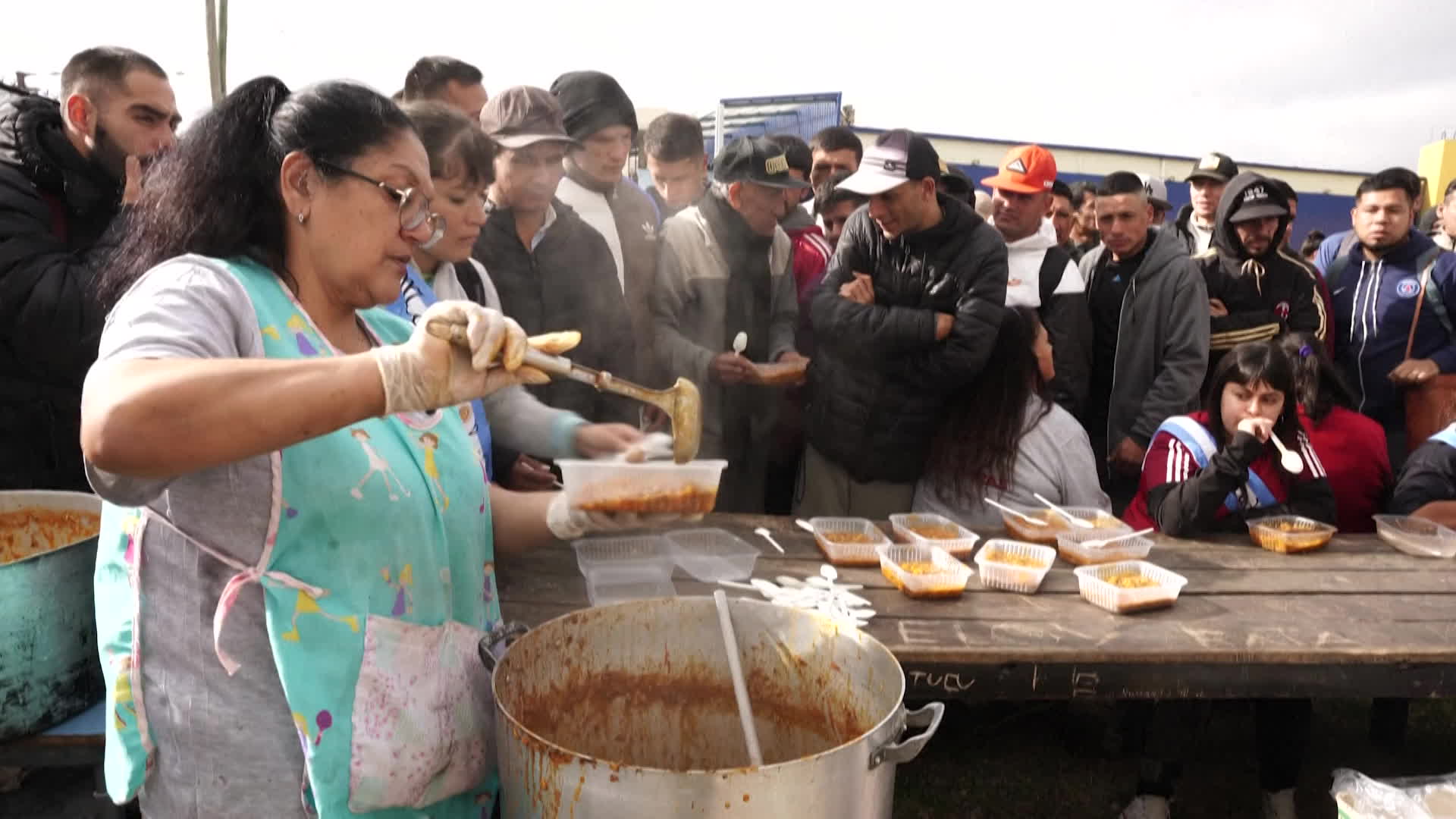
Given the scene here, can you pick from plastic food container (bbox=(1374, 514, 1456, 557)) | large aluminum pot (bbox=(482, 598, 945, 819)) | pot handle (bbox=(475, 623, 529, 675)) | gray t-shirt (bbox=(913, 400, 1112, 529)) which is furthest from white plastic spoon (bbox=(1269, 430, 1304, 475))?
pot handle (bbox=(475, 623, 529, 675))

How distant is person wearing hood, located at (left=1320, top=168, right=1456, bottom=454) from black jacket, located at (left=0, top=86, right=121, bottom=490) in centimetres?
551

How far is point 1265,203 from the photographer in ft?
14.1

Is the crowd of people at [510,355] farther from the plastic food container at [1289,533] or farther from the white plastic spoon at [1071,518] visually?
the white plastic spoon at [1071,518]

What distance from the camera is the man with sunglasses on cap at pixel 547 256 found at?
3.33 meters

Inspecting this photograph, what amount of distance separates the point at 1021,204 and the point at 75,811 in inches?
177

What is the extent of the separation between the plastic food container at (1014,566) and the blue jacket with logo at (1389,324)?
301cm

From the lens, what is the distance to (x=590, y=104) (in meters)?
3.90

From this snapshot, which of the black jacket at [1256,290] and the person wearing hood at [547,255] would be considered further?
the black jacket at [1256,290]

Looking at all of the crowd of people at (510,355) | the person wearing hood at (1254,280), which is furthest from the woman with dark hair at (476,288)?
the person wearing hood at (1254,280)

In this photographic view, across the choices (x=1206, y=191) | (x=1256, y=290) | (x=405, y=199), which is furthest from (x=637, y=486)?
(x=1206, y=191)

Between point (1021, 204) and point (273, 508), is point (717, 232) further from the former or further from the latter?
point (273, 508)

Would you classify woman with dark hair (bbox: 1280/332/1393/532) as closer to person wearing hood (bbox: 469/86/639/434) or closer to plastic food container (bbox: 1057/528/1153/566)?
plastic food container (bbox: 1057/528/1153/566)

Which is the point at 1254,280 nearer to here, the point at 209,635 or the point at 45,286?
the point at 209,635

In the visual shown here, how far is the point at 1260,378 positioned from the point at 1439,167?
21494 millimetres
